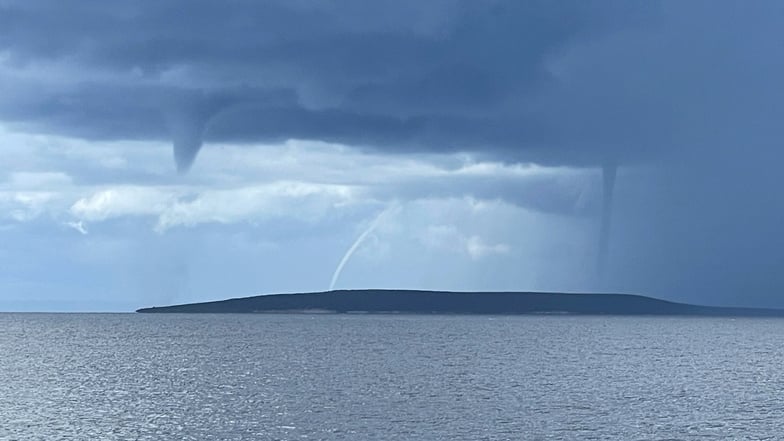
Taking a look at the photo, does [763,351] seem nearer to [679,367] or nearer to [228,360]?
[679,367]

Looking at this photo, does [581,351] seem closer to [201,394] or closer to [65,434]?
[201,394]

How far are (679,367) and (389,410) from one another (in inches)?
2471

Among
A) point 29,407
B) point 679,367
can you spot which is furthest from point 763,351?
point 29,407

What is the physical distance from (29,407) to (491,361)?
69096mm

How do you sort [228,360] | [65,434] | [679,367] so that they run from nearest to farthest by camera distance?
1. [65,434]
2. [679,367]
3. [228,360]

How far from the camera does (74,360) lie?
475 ft

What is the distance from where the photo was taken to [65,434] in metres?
66.1

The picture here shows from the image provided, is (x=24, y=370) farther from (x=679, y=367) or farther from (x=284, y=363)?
(x=679, y=367)

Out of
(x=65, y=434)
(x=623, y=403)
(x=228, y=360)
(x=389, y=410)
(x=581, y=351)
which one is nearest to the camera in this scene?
(x=65, y=434)

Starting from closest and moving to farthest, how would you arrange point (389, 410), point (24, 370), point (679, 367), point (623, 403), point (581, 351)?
point (389, 410) < point (623, 403) < point (24, 370) < point (679, 367) < point (581, 351)

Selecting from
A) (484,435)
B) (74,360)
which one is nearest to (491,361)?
(74,360)

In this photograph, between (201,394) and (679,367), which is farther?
(679,367)

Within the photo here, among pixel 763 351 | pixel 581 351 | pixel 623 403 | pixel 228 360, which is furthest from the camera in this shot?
pixel 763 351

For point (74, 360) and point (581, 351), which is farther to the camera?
point (581, 351)
